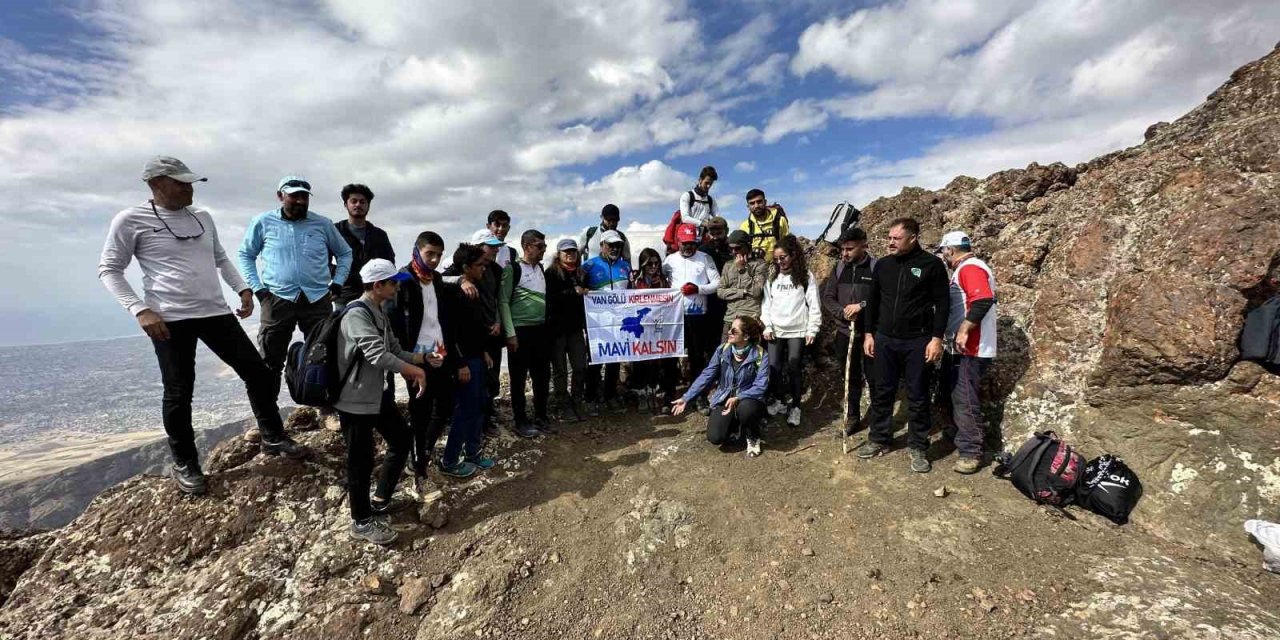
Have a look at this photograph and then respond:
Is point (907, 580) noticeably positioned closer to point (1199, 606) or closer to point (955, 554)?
point (955, 554)

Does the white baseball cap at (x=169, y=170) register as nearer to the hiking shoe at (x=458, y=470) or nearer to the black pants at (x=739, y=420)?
the hiking shoe at (x=458, y=470)

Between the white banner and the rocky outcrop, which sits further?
the white banner

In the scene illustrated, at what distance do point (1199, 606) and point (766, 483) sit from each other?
3.82 metres

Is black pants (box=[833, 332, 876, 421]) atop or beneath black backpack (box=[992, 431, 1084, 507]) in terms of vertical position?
atop

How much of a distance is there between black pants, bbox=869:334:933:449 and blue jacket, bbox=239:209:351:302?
7.49 meters

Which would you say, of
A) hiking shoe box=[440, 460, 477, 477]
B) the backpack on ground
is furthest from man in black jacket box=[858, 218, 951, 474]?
the backpack on ground

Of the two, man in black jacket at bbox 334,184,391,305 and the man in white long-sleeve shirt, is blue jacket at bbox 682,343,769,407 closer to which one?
the man in white long-sleeve shirt

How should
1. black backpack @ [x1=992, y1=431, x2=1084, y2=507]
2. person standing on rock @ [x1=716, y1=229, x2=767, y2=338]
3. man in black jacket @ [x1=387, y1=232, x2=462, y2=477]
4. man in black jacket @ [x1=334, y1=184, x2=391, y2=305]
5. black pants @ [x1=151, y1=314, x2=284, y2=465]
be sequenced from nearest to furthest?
black pants @ [x1=151, y1=314, x2=284, y2=465], black backpack @ [x1=992, y1=431, x2=1084, y2=507], man in black jacket @ [x1=387, y1=232, x2=462, y2=477], man in black jacket @ [x1=334, y1=184, x2=391, y2=305], person standing on rock @ [x1=716, y1=229, x2=767, y2=338]

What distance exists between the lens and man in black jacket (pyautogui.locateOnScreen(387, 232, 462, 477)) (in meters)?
5.62

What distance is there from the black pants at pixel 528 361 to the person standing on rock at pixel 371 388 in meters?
2.17

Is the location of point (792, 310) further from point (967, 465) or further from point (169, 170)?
point (169, 170)

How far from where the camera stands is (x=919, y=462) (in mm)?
6422

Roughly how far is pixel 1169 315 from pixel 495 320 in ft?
27.6

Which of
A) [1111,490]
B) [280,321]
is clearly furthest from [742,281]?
[280,321]
